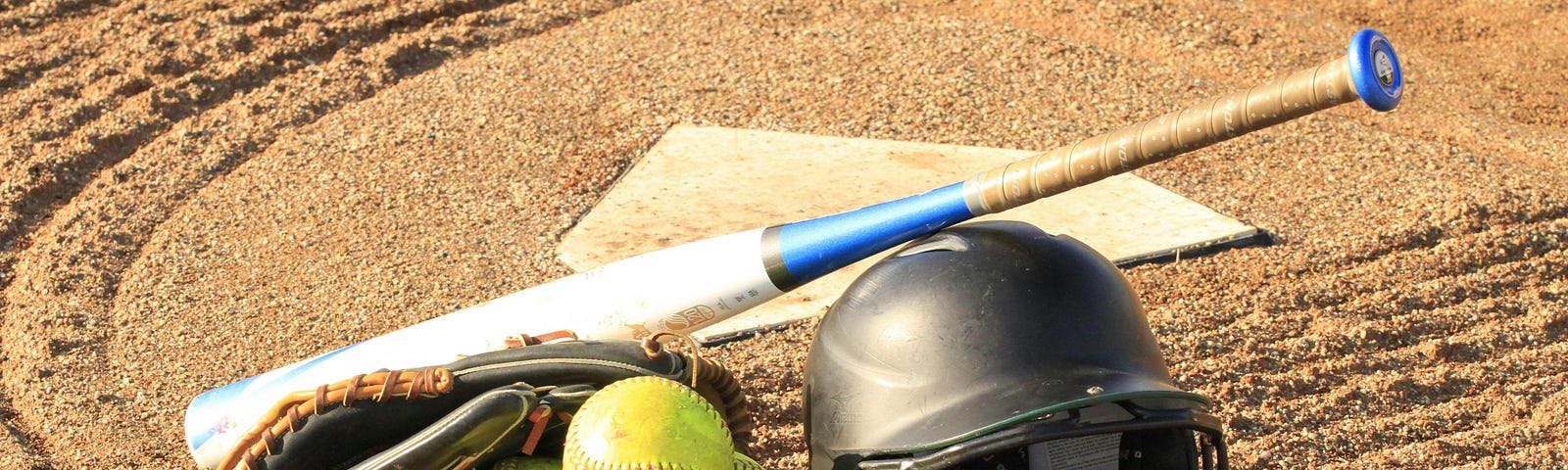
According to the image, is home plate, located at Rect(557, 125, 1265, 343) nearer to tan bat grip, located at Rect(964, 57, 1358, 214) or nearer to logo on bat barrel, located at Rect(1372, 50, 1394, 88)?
tan bat grip, located at Rect(964, 57, 1358, 214)

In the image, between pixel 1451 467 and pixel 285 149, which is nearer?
pixel 1451 467

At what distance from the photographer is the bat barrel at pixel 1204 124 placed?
210 cm

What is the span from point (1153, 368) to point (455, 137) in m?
3.27

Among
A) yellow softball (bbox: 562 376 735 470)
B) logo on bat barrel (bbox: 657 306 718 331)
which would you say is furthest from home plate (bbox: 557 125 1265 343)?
yellow softball (bbox: 562 376 735 470)

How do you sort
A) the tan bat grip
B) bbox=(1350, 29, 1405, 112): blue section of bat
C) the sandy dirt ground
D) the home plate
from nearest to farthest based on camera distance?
1. bbox=(1350, 29, 1405, 112): blue section of bat
2. the tan bat grip
3. the sandy dirt ground
4. the home plate

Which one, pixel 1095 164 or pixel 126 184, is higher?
pixel 1095 164

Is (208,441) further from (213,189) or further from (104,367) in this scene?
(213,189)

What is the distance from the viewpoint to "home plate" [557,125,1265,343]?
4.16m

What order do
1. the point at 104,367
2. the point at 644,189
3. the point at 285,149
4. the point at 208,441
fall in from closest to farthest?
the point at 208,441 < the point at 104,367 < the point at 644,189 < the point at 285,149

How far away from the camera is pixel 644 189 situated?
183 inches

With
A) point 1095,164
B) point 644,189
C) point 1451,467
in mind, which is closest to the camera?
point 1095,164

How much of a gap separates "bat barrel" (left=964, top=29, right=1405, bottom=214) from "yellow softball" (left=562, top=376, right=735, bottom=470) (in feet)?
2.33

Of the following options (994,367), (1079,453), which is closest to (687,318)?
(994,367)

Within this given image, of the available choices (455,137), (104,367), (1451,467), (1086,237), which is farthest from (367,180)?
(1451,467)
